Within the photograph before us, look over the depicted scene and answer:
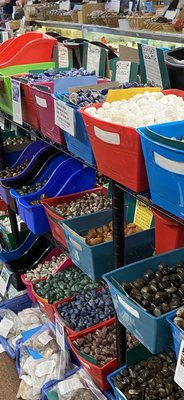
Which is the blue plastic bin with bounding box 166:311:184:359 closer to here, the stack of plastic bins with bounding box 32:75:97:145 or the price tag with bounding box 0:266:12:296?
the stack of plastic bins with bounding box 32:75:97:145

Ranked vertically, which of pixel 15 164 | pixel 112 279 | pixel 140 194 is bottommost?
pixel 15 164

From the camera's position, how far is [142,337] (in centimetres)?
130

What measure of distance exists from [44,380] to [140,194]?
1198mm

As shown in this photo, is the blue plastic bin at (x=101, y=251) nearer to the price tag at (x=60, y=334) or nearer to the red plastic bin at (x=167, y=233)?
the red plastic bin at (x=167, y=233)

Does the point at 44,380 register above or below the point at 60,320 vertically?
below

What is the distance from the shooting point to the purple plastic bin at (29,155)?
2.53 metres

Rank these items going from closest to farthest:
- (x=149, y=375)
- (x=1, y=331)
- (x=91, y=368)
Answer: (x=149, y=375), (x=91, y=368), (x=1, y=331)

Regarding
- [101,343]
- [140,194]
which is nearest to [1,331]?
[101,343]

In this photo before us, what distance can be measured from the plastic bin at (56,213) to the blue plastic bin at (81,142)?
0.41 meters

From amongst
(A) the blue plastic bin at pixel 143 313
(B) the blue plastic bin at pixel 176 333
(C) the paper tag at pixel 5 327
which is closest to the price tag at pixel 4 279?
(C) the paper tag at pixel 5 327

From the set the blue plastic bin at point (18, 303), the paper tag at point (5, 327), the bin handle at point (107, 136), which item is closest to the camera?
the bin handle at point (107, 136)

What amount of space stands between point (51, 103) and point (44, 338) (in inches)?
45.8

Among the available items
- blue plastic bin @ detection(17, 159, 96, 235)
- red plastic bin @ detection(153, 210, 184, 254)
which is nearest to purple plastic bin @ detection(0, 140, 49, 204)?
blue plastic bin @ detection(17, 159, 96, 235)

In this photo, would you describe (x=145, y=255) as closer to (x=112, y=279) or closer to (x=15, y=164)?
(x=112, y=279)
